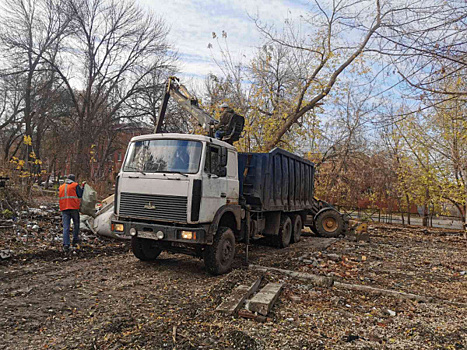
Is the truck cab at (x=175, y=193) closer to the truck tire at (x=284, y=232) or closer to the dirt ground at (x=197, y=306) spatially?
the dirt ground at (x=197, y=306)

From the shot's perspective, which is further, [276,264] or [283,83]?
[283,83]

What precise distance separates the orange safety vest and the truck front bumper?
244 centimetres

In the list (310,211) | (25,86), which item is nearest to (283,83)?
(310,211)

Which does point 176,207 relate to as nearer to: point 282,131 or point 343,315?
point 343,315

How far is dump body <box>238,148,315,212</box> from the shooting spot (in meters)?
8.56

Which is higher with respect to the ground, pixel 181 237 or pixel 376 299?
pixel 181 237

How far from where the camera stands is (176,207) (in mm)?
6309

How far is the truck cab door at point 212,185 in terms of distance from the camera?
649 centimetres

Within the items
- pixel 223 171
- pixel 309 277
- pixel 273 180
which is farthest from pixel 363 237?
pixel 223 171

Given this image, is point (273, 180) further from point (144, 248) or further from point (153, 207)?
point (153, 207)

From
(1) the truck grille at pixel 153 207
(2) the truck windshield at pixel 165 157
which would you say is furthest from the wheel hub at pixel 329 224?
(1) the truck grille at pixel 153 207

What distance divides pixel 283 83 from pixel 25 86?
16.8m

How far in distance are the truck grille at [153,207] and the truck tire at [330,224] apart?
8.74 m

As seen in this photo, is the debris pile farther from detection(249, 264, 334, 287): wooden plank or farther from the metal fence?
the metal fence
